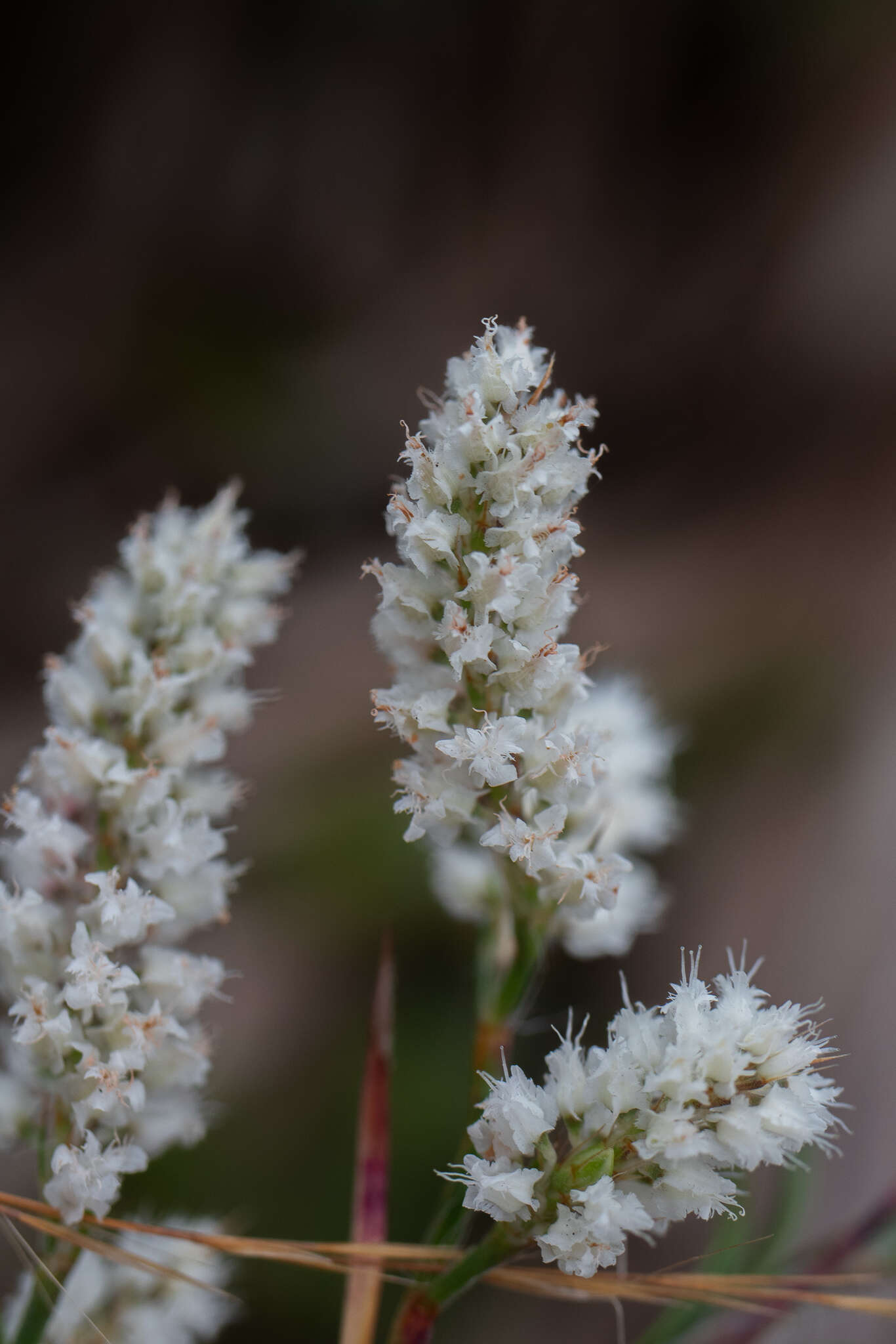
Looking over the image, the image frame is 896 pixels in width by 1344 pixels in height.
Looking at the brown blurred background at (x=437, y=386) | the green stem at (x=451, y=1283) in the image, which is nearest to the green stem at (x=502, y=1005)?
the green stem at (x=451, y=1283)

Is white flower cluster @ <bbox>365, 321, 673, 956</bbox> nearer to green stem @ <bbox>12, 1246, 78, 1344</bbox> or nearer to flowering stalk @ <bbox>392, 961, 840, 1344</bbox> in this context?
flowering stalk @ <bbox>392, 961, 840, 1344</bbox>

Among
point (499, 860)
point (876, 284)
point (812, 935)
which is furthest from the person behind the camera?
point (876, 284)

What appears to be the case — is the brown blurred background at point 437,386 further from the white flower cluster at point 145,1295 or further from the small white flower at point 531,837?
the small white flower at point 531,837

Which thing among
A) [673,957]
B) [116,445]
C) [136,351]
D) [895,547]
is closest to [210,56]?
[136,351]

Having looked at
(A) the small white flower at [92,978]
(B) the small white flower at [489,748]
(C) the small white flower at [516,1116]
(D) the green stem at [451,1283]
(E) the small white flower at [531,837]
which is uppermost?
(B) the small white flower at [489,748]

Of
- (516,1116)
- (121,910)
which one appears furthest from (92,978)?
(516,1116)

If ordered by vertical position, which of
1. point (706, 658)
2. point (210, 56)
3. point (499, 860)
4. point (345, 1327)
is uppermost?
point (210, 56)

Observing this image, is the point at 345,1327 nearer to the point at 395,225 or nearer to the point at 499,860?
the point at 499,860
